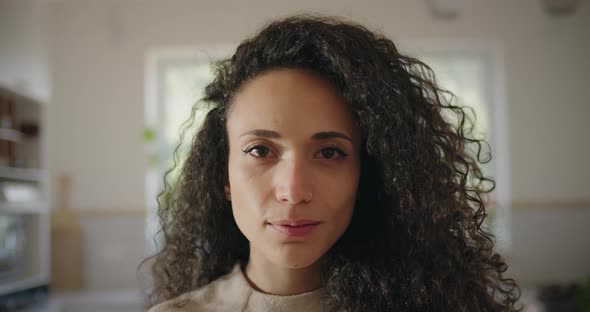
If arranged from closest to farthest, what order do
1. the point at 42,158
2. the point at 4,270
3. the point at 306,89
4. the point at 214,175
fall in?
the point at 306,89 < the point at 214,175 < the point at 4,270 < the point at 42,158

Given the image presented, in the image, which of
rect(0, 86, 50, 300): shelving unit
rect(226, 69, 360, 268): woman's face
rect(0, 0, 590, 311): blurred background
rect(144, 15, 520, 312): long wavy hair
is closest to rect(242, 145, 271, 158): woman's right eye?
rect(226, 69, 360, 268): woman's face

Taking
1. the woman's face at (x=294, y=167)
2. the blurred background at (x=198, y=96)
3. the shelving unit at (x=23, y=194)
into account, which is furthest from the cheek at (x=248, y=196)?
the blurred background at (x=198, y=96)

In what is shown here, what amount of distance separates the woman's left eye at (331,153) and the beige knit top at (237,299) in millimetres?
179

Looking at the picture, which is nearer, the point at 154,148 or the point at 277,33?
the point at 277,33

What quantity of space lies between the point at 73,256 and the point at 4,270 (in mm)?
722

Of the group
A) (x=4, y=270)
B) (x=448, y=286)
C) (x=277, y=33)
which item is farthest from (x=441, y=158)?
(x=4, y=270)

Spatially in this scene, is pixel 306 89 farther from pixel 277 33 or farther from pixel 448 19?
pixel 448 19

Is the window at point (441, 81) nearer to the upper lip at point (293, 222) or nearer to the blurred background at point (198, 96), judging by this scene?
the blurred background at point (198, 96)

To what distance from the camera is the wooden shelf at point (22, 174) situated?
2.98 metres

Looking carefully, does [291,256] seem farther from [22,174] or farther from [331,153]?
[22,174]

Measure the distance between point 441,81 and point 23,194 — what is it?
8.39ft

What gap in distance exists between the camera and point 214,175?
0.89 meters

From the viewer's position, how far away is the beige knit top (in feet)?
2.43

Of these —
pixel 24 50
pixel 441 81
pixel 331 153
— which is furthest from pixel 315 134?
pixel 441 81
